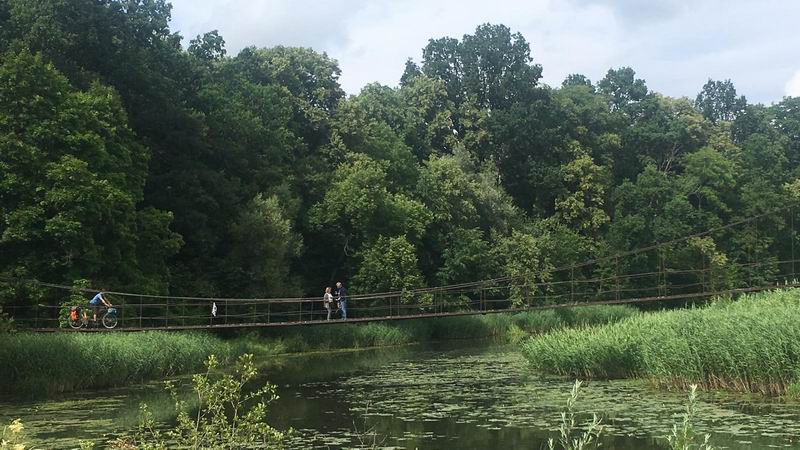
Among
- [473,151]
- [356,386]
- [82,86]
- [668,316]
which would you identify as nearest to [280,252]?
[82,86]

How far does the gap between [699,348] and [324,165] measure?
94.6 ft

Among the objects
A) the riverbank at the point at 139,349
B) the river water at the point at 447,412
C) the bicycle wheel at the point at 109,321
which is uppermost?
the bicycle wheel at the point at 109,321

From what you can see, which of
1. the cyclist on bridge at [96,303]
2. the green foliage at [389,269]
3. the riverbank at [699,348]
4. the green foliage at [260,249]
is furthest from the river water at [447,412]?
the green foliage at [389,269]

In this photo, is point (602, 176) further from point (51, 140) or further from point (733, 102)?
point (51, 140)

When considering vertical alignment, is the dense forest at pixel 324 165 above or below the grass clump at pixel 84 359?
above

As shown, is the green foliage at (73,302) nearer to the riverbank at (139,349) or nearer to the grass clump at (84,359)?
the grass clump at (84,359)

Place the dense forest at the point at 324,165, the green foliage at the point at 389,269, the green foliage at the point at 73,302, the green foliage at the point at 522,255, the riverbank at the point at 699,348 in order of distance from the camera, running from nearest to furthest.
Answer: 1. the riverbank at the point at 699,348
2. the green foliage at the point at 73,302
3. the dense forest at the point at 324,165
4. the green foliage at the point at 389,269
5. the green foliage at the point at 522,255

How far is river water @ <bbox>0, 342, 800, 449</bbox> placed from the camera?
13.5 metres

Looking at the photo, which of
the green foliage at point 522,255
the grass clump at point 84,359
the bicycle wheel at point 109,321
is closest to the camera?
the grass clump at point 84,359

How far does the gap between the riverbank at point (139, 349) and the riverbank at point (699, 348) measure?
11.1 meters

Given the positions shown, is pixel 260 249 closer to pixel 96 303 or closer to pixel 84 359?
pixel 96 303

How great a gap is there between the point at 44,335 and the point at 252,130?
19.3 m

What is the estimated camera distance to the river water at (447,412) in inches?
532

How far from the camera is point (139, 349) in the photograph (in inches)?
906
